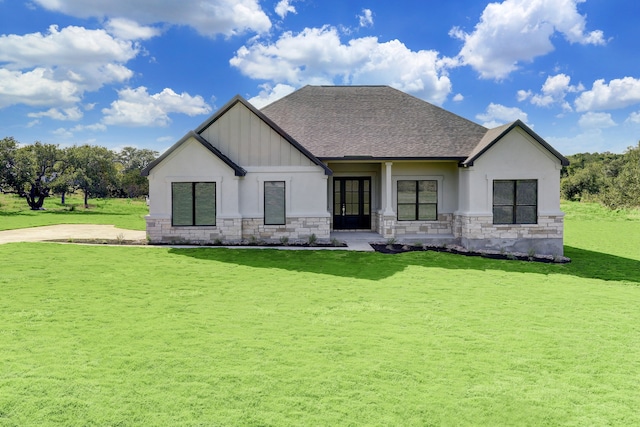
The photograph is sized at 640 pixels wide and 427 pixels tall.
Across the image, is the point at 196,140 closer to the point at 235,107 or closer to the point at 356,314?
the point at 235,107

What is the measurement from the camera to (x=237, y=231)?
55.5 feet

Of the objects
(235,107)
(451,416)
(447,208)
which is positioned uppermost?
(235,107)

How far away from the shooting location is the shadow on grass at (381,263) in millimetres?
12578

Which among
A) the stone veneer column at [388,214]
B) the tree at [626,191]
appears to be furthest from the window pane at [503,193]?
the tree at [626,191]

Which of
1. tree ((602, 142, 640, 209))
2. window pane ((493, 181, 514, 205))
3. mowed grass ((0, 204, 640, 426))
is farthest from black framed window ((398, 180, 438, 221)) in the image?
tree ((602, 142, 640, 209))

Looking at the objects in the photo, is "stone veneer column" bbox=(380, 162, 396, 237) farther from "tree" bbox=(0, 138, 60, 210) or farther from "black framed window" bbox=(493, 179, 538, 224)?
"tree" bbox=(0, 138, 60, 210)

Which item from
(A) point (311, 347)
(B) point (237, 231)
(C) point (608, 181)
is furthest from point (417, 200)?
(C) point (608, 181)

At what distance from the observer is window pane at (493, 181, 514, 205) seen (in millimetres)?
17078

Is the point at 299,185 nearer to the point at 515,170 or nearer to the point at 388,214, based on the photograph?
the point at 388,214

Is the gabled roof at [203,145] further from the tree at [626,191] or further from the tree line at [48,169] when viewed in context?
the tree at [626,191]

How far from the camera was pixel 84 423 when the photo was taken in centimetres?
409

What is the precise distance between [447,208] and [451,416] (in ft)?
51.8

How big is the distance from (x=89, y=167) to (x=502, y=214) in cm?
3748

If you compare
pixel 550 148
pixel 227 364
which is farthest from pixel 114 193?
pixel 227 364
